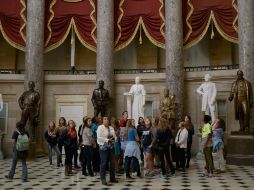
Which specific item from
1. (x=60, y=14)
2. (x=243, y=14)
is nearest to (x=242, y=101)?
(x=243, y=14)

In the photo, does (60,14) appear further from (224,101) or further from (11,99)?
(224,101)

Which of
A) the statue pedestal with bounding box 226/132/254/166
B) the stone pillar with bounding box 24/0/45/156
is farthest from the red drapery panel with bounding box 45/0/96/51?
the statue pedestal with bounding box 226/132/254/166

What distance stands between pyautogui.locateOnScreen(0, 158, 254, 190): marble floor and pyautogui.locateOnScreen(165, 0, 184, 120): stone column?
5.16 meters

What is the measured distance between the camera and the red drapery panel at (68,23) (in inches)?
679

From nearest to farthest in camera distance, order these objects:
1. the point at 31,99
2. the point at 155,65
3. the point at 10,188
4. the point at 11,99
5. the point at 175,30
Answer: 1. the point at 10,188
2. the point at 31,99
3. the point at 175,30
4. the point at 11,99
5. the point at 155,65

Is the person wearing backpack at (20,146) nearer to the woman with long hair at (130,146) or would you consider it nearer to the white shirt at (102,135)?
the white shirt at (102,135)

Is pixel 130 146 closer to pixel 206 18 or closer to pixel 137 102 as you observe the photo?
pixel 137 102

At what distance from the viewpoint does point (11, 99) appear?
17.1 m

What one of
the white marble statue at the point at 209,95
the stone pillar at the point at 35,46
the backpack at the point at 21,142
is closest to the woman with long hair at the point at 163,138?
the backpack at the point at 21,142

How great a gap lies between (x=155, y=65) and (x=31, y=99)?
7.05 metres

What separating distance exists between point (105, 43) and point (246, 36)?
6.00 m

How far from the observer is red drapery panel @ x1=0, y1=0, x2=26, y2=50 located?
17188 millimetres

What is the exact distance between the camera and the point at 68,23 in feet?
57.0

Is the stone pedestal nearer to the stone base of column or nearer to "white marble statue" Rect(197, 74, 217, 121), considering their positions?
the stone base of column
